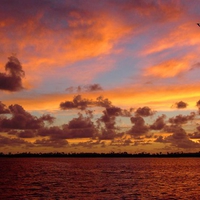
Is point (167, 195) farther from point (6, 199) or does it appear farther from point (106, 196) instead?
point (6, 199)

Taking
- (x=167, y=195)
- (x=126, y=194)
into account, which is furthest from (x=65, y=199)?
(x=167, y=195)

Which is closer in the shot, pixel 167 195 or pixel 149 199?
pixel 149 199

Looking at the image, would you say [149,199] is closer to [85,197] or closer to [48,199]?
[85,197]

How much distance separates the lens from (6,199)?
2741 inches

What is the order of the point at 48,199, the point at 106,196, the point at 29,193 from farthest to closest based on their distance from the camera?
1. the point at 29,193
2. the point at 106,196
3. the point at 48,199

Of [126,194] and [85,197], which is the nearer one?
[85,197]

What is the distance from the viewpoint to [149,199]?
6931 centimetres

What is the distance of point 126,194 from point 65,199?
52.7ft

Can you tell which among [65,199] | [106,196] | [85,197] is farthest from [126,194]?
[65,199]

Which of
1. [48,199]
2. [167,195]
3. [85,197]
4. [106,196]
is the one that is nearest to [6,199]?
[48,199]

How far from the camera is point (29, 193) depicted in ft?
259

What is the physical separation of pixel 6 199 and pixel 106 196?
22.4m

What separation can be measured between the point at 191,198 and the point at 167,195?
6.01 metres

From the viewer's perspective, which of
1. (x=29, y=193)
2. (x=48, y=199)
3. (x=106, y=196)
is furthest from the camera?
(x=29, y=193)
